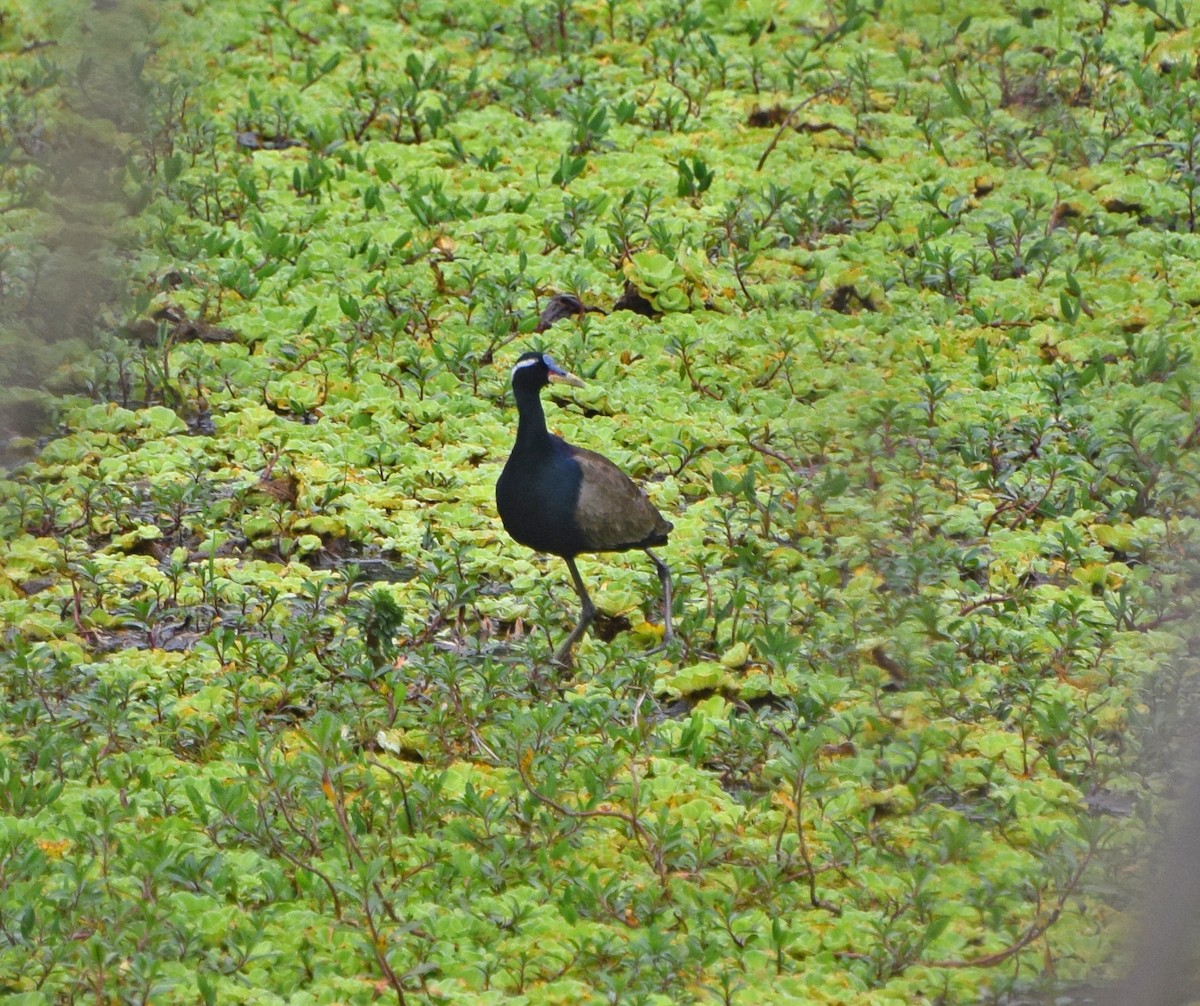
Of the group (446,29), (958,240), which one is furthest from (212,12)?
(958,240)

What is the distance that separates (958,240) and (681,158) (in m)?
1.55

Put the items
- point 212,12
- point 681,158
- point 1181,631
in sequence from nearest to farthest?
point 1181,631 < point 681,158 < point 212,12

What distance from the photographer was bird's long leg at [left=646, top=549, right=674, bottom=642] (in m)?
5.76

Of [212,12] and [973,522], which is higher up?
[212,12]

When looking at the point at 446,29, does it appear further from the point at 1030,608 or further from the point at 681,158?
the point at 1030,608

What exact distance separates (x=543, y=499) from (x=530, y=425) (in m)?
0.28

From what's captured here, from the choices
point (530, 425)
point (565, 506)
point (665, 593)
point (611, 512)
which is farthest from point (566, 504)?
point (665, 593)

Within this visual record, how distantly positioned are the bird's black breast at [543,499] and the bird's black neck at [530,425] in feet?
0.06

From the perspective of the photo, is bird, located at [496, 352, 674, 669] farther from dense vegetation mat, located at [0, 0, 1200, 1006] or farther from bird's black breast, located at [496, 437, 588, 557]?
dense vegetation mat, located at [0, 0, 1200, 1006]

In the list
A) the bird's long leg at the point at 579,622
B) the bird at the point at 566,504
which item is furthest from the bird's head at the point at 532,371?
the bird's long leg at the point at 579,622

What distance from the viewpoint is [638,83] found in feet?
32.1

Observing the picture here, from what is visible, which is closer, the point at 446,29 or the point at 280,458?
the point at 280,458

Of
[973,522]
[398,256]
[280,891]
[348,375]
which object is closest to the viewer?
[280,891]

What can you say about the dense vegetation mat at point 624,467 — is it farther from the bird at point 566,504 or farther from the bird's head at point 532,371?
the bird's head at point 532,371
